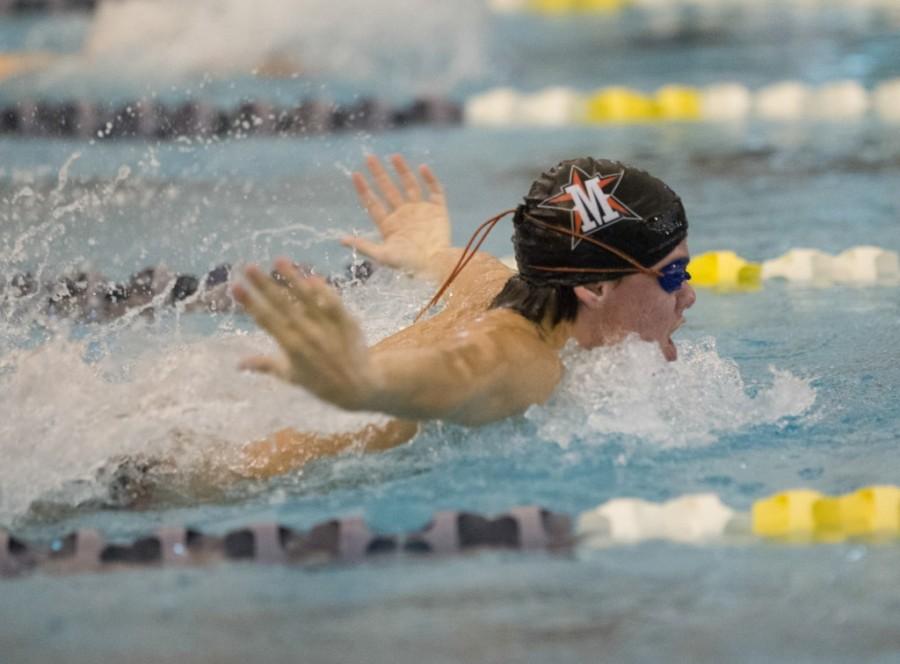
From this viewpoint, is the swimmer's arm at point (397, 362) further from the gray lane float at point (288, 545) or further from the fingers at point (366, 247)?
the fingers at point (366, 247)

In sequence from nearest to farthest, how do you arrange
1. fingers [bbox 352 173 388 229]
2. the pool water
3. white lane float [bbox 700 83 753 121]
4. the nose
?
the pool water
the nose
fingers [bbox 352 173 388 229]
white lane float [bbox 700 83 753 121]

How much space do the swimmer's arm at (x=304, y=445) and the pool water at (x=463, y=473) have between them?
0.09 ft

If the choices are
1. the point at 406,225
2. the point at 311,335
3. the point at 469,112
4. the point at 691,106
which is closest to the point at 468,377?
the point at 311,335

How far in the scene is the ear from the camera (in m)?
2.67

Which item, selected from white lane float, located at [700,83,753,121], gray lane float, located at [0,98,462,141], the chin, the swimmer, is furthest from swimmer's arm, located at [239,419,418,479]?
white lane float, located at [700,83,753,121]

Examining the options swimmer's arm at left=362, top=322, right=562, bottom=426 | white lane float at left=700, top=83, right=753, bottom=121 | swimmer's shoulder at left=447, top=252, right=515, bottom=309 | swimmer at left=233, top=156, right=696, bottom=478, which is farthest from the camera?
white lane float at left=700, top=83, right=753, bottom=121

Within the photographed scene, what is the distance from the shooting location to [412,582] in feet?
7.37

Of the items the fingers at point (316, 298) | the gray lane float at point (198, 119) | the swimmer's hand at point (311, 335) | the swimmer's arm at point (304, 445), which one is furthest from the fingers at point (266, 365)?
the gray lane float at point (198, 119)

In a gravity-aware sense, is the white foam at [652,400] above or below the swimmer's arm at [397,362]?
below

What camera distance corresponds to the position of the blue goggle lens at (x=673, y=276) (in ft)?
8.87

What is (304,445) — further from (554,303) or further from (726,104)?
(726,104)

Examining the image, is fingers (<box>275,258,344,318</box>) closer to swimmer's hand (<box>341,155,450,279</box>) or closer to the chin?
the chin

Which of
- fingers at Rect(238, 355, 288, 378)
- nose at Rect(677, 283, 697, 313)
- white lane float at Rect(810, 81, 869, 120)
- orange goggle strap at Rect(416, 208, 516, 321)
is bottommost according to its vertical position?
fingers at Rect(238, 355, 288, 378)

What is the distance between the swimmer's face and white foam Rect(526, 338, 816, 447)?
0.08 ft
